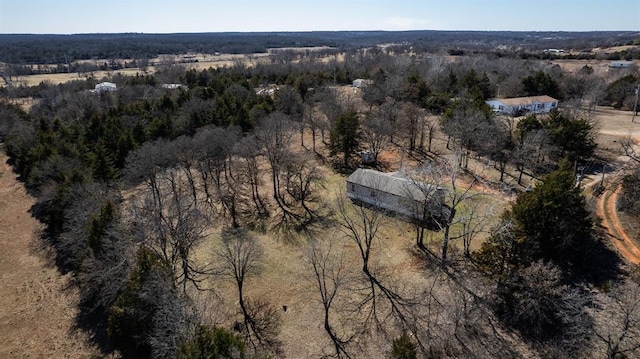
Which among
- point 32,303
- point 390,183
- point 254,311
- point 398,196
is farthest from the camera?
point 390,183

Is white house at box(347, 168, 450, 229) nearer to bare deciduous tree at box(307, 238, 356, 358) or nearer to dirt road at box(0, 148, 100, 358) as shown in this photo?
bare deciduous tree at box(307, 238, 356, 358)

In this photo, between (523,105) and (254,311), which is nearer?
(254,311)

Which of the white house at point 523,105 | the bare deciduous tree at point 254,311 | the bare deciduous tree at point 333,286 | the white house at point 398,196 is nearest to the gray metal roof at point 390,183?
the white house at point 398,196

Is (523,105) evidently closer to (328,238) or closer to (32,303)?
(328,238)

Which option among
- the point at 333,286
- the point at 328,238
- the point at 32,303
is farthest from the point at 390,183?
the point at 32,303

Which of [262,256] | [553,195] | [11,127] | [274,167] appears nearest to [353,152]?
[274,167]

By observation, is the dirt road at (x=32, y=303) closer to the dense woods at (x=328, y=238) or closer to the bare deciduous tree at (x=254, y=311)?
the dense woods at (x=328, y=238)

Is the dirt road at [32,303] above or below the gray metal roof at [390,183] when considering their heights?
below

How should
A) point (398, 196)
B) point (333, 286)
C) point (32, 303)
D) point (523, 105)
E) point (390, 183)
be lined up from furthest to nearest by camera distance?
1. point (523, 105)
2. point (390, 183)
3. point (398, 196)
4. point (32, 303)
5. point (333, 286)
